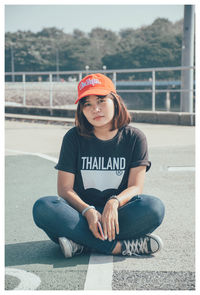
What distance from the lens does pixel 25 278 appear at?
8.83 feet

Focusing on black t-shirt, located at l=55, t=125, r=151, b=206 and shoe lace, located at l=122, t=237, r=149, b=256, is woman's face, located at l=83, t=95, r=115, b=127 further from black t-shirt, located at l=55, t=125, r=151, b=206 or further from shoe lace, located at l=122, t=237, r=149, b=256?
shoe lace, located at l=122, t=237, r=149, b=256

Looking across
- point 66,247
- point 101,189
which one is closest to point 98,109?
point 101,189

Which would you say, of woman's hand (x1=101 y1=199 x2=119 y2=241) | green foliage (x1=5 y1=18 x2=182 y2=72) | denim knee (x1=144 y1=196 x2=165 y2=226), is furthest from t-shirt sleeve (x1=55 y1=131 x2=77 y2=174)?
green foliage (x1=5 y1=18 x2=182 y2=72)

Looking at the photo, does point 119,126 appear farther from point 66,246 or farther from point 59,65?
point 59,65

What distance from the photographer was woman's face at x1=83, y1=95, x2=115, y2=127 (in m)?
3.06

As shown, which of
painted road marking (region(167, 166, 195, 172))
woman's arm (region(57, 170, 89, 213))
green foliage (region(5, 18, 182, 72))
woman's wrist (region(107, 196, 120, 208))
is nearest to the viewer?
woman's wrist (region(107, 196, 120, 208))

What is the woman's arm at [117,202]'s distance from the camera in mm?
2902

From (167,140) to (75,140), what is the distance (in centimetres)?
609

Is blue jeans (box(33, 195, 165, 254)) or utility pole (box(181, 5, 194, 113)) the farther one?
utility pole (box(181, 5, 194, 113))

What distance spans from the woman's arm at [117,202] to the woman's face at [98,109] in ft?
1.35

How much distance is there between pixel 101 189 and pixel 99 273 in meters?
0.66

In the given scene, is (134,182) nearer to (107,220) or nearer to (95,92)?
(107,220)

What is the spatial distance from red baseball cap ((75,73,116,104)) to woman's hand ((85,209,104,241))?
739mm

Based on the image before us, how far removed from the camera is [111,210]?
2.92 metres
